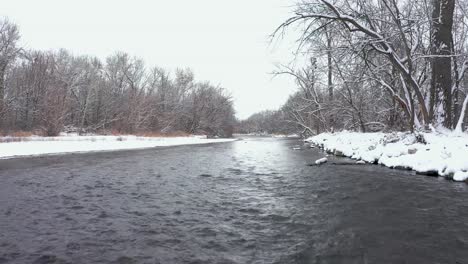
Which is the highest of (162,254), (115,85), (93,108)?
Answer: (115,85)

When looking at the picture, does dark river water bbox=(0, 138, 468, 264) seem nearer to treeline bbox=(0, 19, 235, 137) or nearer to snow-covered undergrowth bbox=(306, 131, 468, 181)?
snow-covered undergrowth bbox=(306, 131, 468, 181)

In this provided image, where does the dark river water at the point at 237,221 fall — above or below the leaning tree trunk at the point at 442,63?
below

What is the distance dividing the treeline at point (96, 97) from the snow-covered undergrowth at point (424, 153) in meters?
26.6

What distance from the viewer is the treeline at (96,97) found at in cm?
2953

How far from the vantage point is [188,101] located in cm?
6009

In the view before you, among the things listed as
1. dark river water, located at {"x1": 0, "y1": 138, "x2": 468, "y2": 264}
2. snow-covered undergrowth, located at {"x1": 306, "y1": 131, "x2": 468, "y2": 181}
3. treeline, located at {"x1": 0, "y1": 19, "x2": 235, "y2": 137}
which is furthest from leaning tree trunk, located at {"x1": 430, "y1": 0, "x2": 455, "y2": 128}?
treeline, located at {"x1": 0, "y1": 19, "x2": 235, "y2": 137}

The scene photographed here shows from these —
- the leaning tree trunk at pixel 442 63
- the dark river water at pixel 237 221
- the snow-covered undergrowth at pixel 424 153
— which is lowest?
the dark river water at pixel 237 221

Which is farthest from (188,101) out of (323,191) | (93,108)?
(323,191)

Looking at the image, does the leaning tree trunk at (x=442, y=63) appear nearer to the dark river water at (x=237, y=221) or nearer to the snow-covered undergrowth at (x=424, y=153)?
the snow-covered undergrowth at (x=424, y=153)

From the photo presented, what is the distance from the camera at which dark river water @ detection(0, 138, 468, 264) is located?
364 cm

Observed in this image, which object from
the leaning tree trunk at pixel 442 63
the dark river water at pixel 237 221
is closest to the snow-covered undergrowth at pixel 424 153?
the dark river water at pixel 237 221

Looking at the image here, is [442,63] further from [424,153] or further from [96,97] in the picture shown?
[96,97]

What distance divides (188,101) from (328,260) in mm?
58130

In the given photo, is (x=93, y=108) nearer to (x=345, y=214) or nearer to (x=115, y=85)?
(x=115, y=85)
